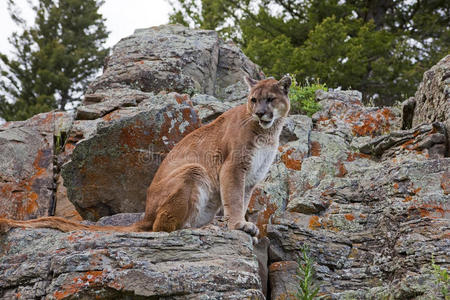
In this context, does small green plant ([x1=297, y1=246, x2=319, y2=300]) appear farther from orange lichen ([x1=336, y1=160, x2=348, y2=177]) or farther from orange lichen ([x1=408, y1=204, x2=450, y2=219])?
orange lichen ([x1=336, y1=160, x2=348, y2=177])

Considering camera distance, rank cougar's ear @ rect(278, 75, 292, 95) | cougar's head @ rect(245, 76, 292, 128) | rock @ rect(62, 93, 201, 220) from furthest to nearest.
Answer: rock @ rect(62, 93, 201, 220) < cougar's ear @ rect(278, 75, 292, 95) < cougar's head @ rect(245, 76, 292, 128)

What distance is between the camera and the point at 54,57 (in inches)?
953

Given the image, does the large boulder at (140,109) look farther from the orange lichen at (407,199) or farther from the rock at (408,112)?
the orange lichen at (407,199)

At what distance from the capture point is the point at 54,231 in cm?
557

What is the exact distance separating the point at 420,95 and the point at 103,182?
5771 mm

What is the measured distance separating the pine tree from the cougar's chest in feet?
56.7

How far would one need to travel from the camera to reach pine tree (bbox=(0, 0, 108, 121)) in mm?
23828

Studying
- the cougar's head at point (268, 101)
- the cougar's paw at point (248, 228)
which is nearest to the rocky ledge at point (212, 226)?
the cougar's paw at point (248, 228)

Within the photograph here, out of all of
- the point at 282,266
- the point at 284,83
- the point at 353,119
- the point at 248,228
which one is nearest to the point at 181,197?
the point at 248,228

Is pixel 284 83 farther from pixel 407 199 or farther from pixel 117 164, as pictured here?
pixel 117 164

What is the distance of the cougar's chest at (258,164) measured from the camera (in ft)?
22.2

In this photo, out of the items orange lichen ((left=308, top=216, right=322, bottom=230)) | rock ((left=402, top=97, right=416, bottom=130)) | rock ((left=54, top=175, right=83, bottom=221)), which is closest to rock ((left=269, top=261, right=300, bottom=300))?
orange lichen ((left=308, top=216, right=322, bottom=230))

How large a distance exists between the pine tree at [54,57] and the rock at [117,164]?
50.4 feet

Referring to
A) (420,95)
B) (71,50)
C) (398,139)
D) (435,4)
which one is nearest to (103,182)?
(398,139)
